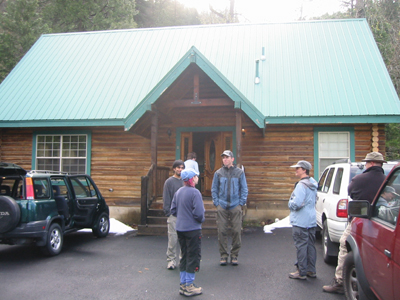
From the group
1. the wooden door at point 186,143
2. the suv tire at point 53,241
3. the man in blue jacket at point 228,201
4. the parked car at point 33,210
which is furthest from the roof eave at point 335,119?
the suv tire at point 53,241

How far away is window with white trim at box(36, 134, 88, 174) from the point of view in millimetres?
12391

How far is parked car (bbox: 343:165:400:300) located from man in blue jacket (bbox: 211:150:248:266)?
250 cm

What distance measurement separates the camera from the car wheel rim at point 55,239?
23.7 ft

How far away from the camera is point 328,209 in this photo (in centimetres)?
652

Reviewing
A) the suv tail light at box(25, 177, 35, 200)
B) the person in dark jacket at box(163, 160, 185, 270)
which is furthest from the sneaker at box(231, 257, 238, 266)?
the suv tail light at box(25, 177, 35, 200)

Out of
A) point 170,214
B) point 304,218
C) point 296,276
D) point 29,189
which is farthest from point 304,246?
point 29,189

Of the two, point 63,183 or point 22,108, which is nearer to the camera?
point 63,183

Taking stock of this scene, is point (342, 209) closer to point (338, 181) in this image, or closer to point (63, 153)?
point (338, 181)

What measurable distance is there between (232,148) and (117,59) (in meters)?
5.80

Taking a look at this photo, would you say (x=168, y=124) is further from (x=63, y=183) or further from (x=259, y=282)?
(x=259, y=282)

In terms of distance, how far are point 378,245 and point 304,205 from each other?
2117mm

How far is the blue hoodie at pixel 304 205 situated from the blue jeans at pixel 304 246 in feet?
0.33

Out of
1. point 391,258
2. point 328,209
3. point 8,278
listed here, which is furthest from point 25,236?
point 391,258

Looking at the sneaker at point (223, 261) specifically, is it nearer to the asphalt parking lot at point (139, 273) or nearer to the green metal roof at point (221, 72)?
the asphalt parking lot at point (139, 273)
